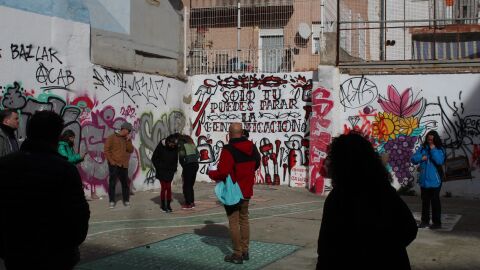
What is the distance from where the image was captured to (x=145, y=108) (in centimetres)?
1534

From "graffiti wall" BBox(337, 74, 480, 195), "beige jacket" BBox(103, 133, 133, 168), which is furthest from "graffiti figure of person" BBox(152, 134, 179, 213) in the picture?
"graffiti wall" BBox(337, 74, 480, 195)

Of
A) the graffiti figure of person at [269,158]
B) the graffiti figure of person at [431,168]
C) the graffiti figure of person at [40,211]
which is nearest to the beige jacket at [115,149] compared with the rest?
the graffiti figure of person at [269,158]

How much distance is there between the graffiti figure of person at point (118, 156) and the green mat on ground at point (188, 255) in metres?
3.55

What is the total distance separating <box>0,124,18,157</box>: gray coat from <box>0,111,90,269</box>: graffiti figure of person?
2.94 m

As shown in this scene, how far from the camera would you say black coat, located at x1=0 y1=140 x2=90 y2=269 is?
12.0 ft

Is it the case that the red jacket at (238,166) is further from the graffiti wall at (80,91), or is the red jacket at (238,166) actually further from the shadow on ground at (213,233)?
the graffiti wall at (80,91)

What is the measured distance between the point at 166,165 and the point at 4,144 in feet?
16.8

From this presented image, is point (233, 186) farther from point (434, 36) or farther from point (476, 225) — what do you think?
point (434, 36)

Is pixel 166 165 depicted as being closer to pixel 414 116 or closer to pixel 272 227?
pixel 272 227

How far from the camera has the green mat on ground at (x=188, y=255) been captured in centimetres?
729

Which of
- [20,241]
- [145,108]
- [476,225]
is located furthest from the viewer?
[145,108]

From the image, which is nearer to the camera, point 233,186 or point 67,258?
point 67,258

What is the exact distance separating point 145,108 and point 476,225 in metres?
8.75

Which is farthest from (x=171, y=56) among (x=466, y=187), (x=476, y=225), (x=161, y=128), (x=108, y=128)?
(x=476, y=225)
